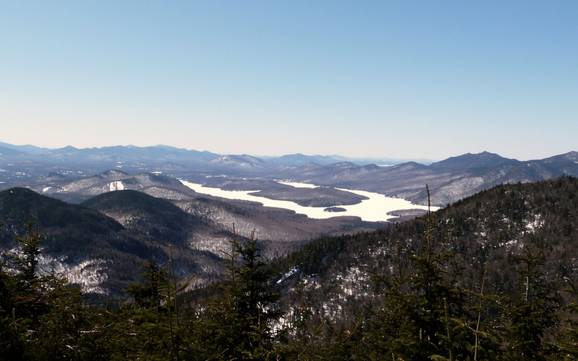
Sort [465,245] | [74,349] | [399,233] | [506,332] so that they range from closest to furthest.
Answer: [74,349]
[506,332]
[465,245]
[399,233]

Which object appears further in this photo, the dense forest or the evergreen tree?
the evergreen tree

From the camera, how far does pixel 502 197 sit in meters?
182

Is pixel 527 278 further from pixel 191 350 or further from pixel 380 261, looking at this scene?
pixel 380 261

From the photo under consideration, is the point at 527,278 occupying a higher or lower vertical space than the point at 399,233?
higher

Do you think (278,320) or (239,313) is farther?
(278,320)

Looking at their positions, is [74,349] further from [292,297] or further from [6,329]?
[292,297]

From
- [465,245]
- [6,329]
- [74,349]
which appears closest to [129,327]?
[74,349]

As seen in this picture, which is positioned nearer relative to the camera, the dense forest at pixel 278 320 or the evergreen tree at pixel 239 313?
the dense forest at pixel 278 320

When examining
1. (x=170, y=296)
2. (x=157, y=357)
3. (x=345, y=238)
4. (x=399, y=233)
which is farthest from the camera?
(x=345, y=238)

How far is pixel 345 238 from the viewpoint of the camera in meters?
199

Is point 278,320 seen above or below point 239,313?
below

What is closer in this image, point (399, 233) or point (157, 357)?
point (157, 357)

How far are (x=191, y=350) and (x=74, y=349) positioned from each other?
397 cm

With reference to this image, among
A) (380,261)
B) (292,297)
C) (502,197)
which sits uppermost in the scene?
(502,197)
